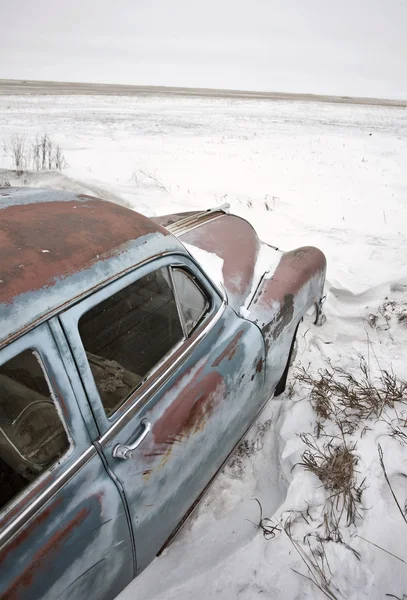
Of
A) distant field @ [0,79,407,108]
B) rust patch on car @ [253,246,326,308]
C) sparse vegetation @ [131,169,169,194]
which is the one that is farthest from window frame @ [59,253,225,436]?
distant field @ [0,79,407,108]

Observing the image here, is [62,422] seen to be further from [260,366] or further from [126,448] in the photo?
[260,366]

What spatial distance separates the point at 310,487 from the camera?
2.12 m

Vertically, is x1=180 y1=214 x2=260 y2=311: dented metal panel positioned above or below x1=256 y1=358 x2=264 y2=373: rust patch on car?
above

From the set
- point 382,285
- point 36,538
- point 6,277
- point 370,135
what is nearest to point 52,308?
point 6,277

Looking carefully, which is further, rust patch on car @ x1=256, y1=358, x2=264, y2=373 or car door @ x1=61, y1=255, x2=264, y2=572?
rust patch on car @ x1=256, y1=358, x2=264, y2=373

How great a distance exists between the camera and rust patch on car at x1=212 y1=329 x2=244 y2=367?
5.84 ft

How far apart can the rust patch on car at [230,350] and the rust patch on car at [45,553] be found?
83 cm

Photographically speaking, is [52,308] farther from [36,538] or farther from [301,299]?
[301,299]

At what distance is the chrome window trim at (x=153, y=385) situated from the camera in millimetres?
1327

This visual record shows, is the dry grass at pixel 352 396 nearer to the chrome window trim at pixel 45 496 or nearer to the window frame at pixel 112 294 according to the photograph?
the window frame at pixel 112 294

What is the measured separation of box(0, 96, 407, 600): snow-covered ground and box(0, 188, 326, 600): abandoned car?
1.20 ft

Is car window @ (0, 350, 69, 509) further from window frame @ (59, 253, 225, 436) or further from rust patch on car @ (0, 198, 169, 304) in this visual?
rust patch on car @ (0, 198, 169, 304)

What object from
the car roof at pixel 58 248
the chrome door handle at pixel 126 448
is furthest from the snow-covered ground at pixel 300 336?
the car roof at pixel 58 248

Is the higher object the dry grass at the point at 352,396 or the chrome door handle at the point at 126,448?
the chrome door handle at the point at 126,448
